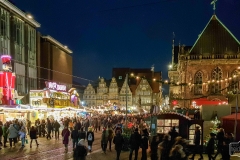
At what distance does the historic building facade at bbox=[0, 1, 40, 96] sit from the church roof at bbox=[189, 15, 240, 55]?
75.6 feet

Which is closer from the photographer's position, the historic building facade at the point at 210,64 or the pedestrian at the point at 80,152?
the pedestrian at the point at 80,152

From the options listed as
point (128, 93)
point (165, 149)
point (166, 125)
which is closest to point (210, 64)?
point (166, 125)

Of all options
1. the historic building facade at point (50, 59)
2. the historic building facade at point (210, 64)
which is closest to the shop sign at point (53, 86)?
the historic building facade at point (50, 59)

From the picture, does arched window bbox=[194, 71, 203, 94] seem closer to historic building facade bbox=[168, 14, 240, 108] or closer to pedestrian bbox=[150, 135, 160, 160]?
historic building facade bbox=[168, 14, 240, 108]

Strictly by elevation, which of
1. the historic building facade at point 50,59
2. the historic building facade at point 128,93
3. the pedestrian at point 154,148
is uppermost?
the historic building facade at point 50,59

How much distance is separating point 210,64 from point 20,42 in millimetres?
25874

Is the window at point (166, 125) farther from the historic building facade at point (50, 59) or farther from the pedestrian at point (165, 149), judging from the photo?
the historic building facade at point (50, 59)

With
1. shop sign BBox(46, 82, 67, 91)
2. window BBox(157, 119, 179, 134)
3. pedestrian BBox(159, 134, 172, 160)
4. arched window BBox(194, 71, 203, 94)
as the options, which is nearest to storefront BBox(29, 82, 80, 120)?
shop sign BBox(46, 82, 67, 91)

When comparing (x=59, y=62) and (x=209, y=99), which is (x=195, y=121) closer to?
(x=209, y=99)

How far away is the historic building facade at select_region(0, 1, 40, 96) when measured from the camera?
4284cm

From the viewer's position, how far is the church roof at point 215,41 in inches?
2023

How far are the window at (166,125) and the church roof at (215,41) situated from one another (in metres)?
30.8

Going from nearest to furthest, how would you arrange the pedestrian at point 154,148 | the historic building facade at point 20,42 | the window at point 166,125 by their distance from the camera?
the pedestrian at point 154,148, the window at point 166,125, the historic building facade at point 20,42

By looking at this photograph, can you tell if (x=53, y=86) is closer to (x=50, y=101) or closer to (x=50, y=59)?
(x=50, y=101)
